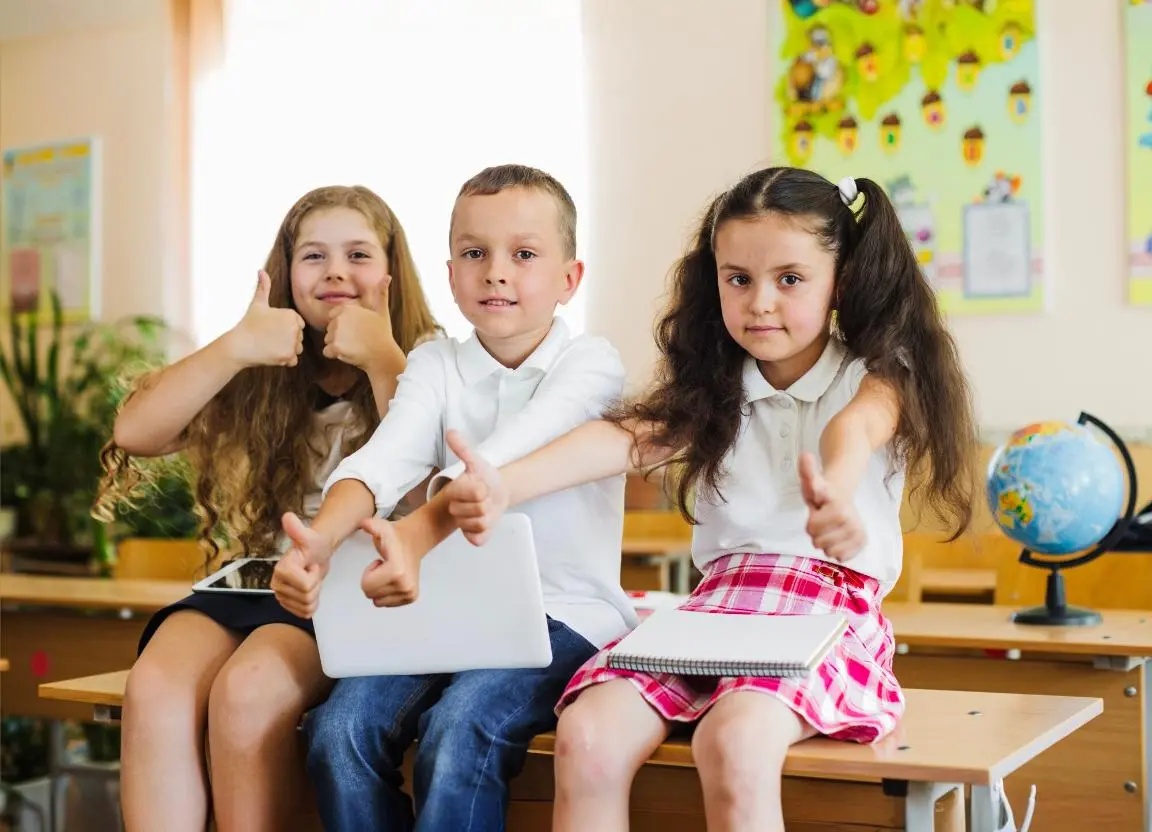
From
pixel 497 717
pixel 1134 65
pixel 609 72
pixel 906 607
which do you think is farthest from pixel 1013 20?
pixel 497 717

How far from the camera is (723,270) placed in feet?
5.65

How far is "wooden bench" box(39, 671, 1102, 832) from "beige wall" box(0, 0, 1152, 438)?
3.24 metres

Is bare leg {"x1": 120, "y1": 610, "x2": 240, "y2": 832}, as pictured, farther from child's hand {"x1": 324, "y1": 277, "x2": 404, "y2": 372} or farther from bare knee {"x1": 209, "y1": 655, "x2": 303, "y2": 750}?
child's hand {"x1": 324, "y1": 277, "x2": 404, "y2": 372}

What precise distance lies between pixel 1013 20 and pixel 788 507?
3.57 meters

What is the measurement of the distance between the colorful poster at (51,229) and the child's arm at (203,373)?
450 cm

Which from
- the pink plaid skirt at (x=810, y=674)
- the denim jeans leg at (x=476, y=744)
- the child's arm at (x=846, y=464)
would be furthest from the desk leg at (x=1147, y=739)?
the denim jeans leg at (x=476, y=744)

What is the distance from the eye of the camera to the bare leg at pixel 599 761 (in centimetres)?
140

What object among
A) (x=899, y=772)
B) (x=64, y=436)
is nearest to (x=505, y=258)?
(x=899, y=772)

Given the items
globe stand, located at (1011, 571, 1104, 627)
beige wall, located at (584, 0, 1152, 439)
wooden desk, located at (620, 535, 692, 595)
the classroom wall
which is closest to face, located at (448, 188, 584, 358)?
globe stand, located at (1011, 571, 1104, 627)

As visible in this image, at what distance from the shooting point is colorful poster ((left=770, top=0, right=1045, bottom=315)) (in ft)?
15.5

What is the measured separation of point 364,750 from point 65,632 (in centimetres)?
204

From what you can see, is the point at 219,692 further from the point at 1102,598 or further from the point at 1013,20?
the point at 1013,20

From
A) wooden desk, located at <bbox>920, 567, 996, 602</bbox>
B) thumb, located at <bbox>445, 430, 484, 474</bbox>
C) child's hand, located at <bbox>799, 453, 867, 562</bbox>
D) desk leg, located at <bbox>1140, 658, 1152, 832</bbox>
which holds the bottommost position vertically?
desk leg, located at <bbox>1140, 658, 1152, 832</bbox>

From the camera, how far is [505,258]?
1.82 metres
